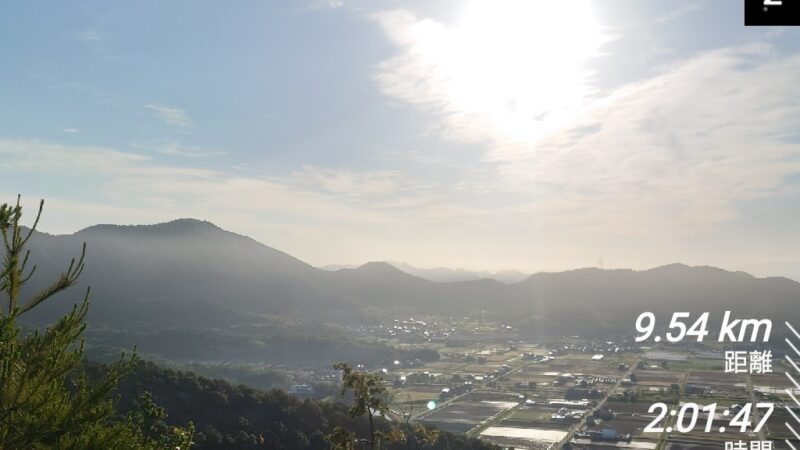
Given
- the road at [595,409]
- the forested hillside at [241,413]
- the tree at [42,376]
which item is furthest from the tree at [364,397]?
the road at [595,409]

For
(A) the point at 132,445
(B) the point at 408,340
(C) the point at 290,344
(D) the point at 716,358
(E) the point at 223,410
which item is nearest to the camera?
(A) the point at 132,445

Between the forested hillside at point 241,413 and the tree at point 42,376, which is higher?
the tree at point 42,376

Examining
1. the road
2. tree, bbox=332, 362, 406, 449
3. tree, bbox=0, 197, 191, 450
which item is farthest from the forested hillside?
tree, bbox=0, 197, 191, 450

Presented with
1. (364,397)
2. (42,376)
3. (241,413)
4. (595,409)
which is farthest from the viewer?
(595,409)

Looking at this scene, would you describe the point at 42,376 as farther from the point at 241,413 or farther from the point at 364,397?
the point at 241,413

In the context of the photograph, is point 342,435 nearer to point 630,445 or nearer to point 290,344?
point 630,445

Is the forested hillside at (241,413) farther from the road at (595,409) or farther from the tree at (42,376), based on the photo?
the tree at (42,376)

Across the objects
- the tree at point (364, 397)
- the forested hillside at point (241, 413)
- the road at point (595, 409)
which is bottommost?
the road at point (595, 409)

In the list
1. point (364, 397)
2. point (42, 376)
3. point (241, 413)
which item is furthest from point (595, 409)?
point (42, 376)

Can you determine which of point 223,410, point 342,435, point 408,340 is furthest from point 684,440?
point 408,340
